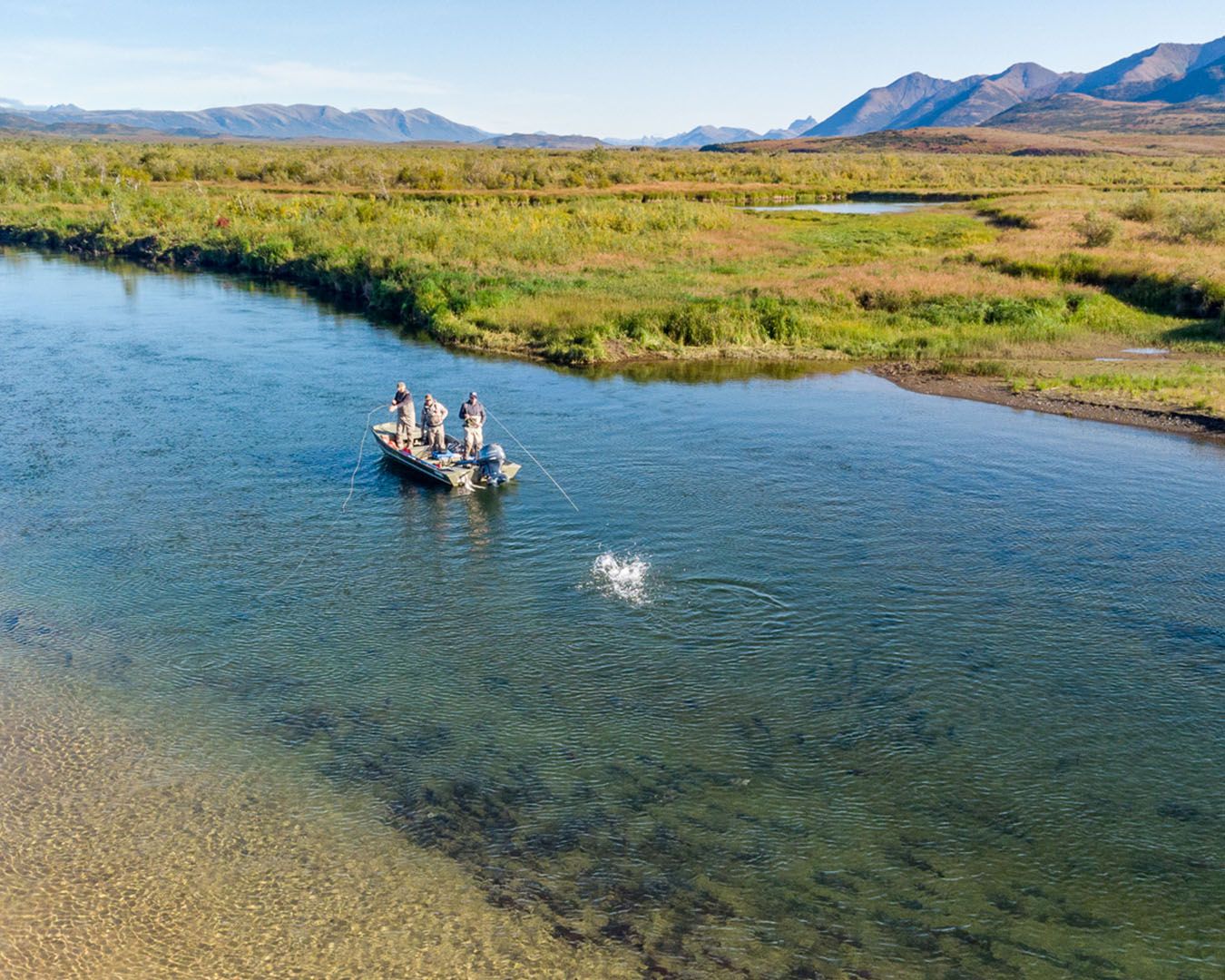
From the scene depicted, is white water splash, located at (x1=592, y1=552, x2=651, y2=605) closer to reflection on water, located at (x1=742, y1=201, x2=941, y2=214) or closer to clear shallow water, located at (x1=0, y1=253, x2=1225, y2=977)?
clear shallow water, located at (x1=0, y1=253, x2=1225, y2=977)

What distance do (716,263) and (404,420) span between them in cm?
3518

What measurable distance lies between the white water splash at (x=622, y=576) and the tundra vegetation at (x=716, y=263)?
20.5 m

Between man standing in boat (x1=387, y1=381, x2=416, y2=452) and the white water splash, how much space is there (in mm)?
8406

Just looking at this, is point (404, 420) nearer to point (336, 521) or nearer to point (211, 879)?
point (336, 521)

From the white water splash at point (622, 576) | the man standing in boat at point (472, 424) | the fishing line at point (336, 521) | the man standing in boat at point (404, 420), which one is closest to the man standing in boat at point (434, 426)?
the man standing in boat at point (404, 420)

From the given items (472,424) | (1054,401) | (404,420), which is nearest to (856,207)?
(1054,401)

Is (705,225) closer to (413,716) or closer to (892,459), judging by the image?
(892,459)

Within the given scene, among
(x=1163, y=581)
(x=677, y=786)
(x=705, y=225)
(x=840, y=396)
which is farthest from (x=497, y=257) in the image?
(x=677, y=786)

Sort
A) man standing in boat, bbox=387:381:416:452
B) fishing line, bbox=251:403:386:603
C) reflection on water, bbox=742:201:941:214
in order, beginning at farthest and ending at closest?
reflection on water, bbox=742:201:941:214 < man standing in boat, bbox=387:381:416:452 < fishing line, bbox=251:403:386:603

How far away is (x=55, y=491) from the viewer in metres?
25.4

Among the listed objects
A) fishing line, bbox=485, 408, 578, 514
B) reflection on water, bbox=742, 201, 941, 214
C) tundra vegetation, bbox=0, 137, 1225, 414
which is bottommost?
fishing line, bbox=485, 408, 578, 514

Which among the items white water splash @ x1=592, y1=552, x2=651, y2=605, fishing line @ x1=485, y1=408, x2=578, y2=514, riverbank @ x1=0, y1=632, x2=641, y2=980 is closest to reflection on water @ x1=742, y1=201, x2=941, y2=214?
fishing line @ x1=485, y1=408, x2=578, y2=514

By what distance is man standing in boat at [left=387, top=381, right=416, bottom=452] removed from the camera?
27.6 metres

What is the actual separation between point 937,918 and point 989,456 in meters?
19.8
